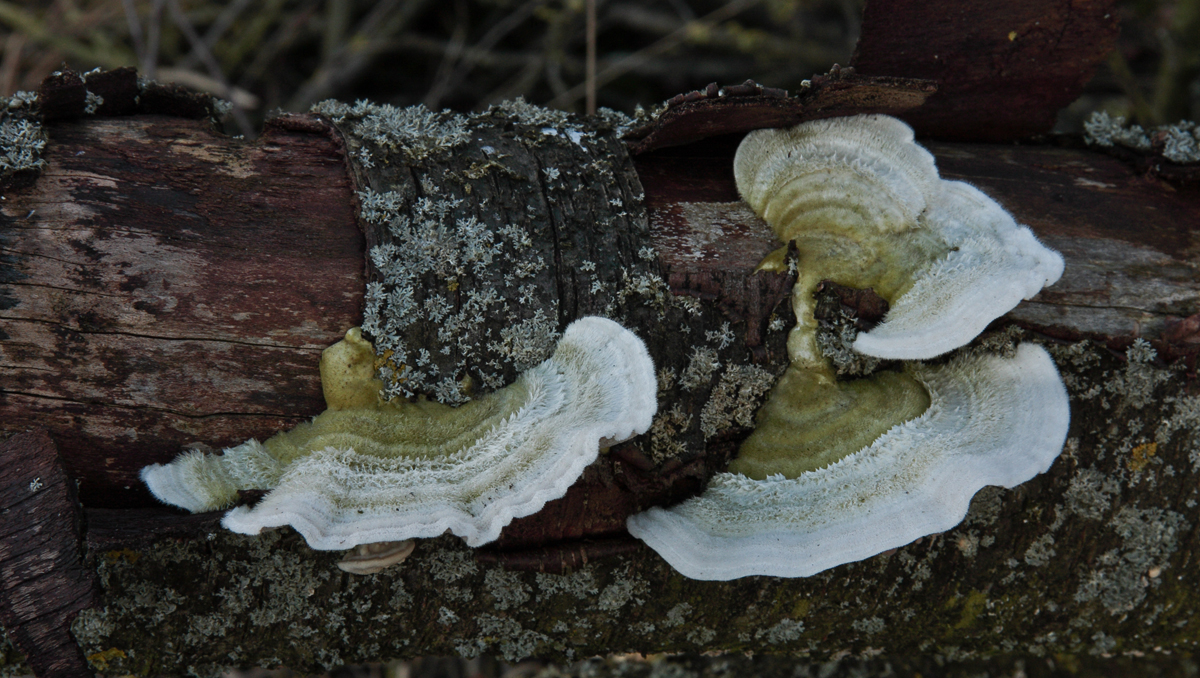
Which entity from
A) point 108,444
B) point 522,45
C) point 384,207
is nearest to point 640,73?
point 522,45

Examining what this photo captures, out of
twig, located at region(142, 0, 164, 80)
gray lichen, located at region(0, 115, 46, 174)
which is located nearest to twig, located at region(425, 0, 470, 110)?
twig, located at region(142, 0, 164, 80)

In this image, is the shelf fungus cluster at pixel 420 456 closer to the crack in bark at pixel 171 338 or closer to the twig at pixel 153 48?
the crack in bark at pixel 171 338

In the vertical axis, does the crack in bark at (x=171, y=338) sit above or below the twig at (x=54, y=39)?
below

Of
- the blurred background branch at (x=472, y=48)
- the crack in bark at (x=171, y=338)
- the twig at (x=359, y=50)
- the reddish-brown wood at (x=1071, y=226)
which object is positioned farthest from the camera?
the twig at (x=359, y=50)

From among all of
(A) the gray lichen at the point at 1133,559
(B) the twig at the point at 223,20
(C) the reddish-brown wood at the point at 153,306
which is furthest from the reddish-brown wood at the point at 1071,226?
(B) the twig at the point at 223,20

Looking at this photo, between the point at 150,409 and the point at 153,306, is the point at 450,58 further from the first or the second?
the point at 150,409

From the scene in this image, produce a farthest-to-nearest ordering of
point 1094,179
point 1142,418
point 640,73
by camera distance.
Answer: point 640,73 < point 1094,179 < point 1142,418

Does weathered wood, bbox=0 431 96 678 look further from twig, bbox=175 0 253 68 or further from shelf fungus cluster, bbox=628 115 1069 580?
twig, bbox=175 0 253 68

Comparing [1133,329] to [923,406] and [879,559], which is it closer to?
[923,406]
